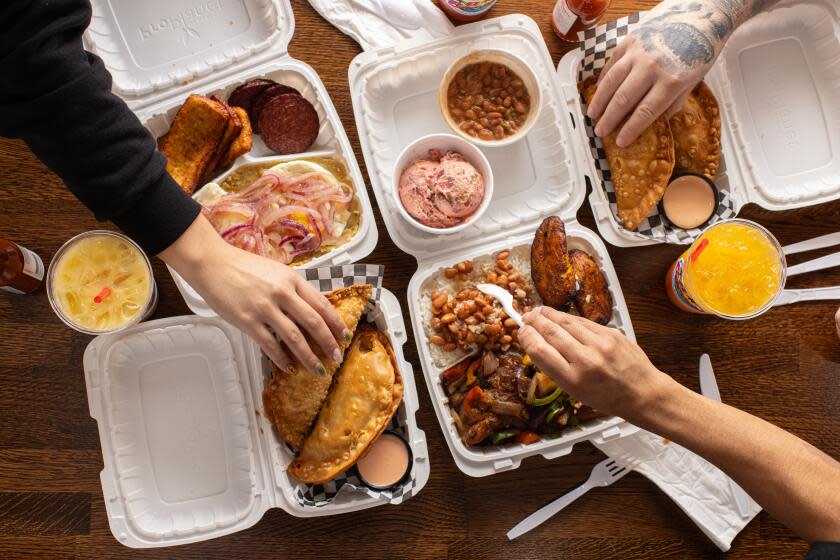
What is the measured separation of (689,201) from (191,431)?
1845 millimetres

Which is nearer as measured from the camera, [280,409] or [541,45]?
[280,409]

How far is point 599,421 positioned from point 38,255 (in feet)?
6.47

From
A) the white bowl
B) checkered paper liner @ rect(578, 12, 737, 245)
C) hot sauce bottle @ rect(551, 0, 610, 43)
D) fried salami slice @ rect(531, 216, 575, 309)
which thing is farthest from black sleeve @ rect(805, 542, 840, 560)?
hot sauce bottle @ rect(551, 0, 610, 43)

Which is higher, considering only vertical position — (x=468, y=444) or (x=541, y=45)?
(x=541, y=45)

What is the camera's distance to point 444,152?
6.48ft

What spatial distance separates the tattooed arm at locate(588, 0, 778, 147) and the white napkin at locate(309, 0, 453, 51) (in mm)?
602

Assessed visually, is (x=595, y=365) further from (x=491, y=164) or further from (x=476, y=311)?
(x=491, y=164)

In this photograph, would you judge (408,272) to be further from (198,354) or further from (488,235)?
(198,354)

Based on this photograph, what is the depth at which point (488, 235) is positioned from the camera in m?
1.98

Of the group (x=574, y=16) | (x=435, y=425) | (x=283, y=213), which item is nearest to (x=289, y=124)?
(x=283, y=213)

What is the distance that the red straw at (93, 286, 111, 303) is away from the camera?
1851mm

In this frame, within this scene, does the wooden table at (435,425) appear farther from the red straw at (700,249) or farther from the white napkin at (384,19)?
the red straw at (700,249)

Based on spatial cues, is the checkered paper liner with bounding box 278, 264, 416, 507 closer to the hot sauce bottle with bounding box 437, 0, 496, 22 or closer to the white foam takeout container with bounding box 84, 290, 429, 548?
the white foam takeout container with bounding box 84, 290, 429, 548

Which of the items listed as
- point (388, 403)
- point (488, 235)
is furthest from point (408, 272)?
point (388, 403)
